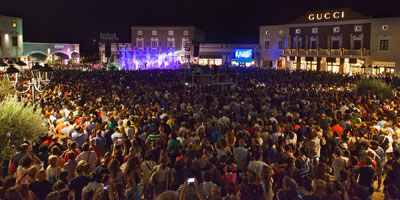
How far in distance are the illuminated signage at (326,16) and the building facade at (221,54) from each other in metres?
9.06

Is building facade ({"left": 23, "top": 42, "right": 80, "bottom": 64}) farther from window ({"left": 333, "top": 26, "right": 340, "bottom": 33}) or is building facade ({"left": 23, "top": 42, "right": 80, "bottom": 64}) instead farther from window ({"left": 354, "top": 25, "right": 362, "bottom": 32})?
window ({"left": 354, "top": 25, "right": 362, "bottom": 32})

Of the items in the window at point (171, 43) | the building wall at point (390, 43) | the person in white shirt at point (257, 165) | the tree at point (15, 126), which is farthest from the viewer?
the window at point (171, 43)

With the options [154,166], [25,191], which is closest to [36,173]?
[25,191]

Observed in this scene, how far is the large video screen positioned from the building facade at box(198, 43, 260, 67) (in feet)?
4.36

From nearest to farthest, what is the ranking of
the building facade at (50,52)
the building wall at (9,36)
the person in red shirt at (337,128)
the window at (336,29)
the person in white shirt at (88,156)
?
1. the person in white shirt at (88,156)
2. the person in red shirt at (337,128)
3. the window at (336,29)
4. the building wall at (9,36)
5. the building facade at (50,52)

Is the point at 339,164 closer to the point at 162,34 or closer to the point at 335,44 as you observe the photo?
the point at 335,44

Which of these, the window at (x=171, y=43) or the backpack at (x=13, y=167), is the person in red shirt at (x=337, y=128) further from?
the window at (x=171, y=43)

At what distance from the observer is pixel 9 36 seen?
42750 mm

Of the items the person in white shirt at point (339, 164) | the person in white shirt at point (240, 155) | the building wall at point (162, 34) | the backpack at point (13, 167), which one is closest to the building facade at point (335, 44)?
the building wall at point (162, 34)

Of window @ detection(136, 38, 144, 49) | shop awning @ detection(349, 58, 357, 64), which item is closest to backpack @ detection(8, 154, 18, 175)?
shop awning @ detection(349, 58, 357, 64)

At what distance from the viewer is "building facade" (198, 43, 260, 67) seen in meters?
46.9

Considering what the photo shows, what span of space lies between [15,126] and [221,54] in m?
42.1

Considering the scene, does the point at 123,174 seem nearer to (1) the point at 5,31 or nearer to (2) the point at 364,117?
(2) the point at 364,117

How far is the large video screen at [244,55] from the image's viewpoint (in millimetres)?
44656
